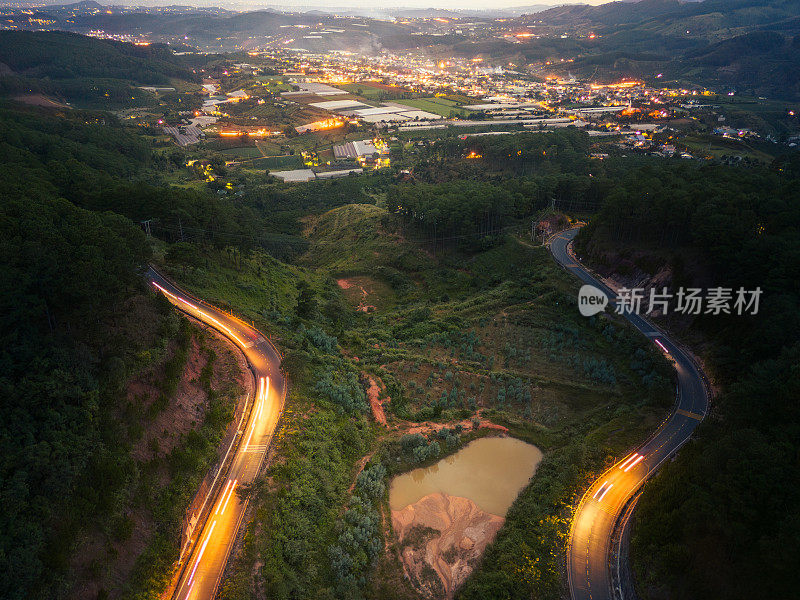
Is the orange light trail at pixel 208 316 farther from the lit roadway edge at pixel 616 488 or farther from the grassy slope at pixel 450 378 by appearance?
the lit roadway edge at pixel 616 488

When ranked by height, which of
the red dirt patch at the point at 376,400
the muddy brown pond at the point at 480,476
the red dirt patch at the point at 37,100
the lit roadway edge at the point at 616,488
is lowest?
the muddy brown pond at the point at 480,476

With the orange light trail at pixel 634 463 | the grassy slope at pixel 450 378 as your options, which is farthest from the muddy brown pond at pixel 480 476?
the orange light trail at pixel 634 463

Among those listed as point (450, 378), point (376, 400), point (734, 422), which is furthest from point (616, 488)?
point (376, 400)

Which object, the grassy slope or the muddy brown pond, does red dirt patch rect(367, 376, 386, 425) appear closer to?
the grassy slope

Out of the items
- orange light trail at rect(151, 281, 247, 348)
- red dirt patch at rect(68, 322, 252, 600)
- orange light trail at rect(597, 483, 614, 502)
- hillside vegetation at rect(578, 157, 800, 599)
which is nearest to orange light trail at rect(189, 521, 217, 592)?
red dirt patch at rect(68, 322, 252, 600)

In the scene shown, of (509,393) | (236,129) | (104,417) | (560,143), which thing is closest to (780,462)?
(509,393)
